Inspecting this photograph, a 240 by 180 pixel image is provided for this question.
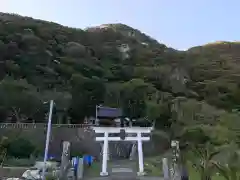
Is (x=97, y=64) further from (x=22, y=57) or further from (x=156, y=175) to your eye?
(x=156, y=175)

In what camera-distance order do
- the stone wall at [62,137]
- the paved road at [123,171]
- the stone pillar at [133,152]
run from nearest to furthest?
the paved road at [123,171], the stone wall at [62,137], the stone pillar at [133,152]

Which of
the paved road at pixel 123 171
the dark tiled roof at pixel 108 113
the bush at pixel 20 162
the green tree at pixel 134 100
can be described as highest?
the green tree at pixel 134 100

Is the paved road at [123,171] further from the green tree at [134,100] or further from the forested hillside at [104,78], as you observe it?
the green tree at [134,100]

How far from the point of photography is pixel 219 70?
3412 cm

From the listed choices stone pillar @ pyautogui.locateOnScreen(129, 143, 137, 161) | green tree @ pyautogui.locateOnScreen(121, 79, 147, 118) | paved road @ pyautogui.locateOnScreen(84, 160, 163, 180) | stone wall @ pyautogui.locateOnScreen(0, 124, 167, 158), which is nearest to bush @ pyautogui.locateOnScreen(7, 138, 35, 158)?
stone wall @ pyautogui.locateOnScreen(0, 124, 167, 158)

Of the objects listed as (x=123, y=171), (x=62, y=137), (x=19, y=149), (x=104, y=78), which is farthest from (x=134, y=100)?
(x=19, y=149)

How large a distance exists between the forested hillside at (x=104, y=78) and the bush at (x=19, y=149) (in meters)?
4.46

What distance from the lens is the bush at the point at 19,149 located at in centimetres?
1789

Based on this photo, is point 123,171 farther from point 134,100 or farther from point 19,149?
point 134,100

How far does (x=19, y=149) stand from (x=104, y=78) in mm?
15547

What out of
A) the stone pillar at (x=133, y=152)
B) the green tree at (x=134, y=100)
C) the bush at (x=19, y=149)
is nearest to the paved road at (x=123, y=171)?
the stone pillar at (x=133, y=152)

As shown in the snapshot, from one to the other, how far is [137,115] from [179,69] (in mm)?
9518

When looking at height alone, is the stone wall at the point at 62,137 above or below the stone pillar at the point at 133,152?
above

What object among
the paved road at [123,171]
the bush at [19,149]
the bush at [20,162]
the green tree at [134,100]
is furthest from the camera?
the green tree at [134,100]
